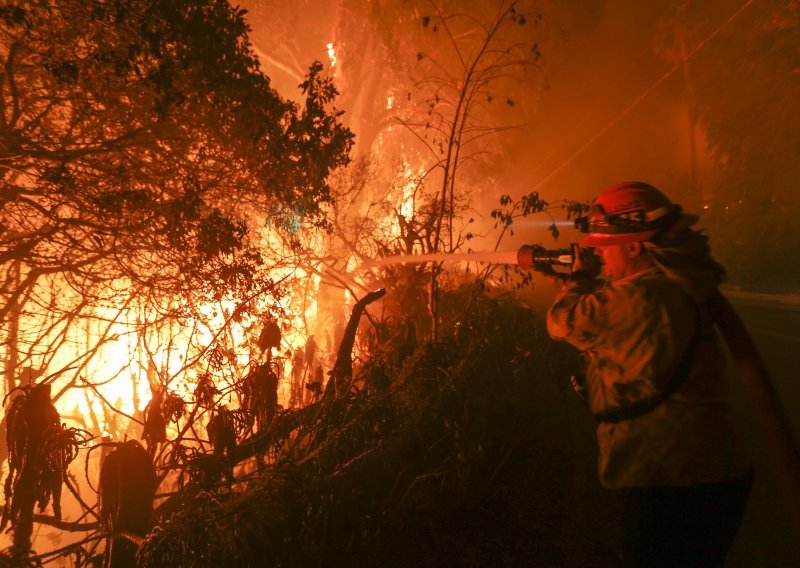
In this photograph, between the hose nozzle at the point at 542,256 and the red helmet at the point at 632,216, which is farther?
the hose nozzle at the point at 542,256

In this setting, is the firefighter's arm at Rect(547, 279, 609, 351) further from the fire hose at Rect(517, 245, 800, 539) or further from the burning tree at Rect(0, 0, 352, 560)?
the burning tree at Rect(0, 0, 352, 560)

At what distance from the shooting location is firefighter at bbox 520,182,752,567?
1511 millimetres

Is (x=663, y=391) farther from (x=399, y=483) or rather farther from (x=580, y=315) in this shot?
(x=399, y=483)

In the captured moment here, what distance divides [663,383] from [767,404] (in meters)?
0.32

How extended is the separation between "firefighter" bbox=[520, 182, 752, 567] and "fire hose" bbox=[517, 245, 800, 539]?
0.20 ft

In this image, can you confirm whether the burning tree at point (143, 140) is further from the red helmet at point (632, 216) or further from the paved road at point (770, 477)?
the paved road at point (770, 477)

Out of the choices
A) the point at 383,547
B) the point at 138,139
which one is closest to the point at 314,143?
the point at 138,139

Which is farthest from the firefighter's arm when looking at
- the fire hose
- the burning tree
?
the burning tree

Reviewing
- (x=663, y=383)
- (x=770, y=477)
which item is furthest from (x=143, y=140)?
(x=770, y=477)

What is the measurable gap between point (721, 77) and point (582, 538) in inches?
826

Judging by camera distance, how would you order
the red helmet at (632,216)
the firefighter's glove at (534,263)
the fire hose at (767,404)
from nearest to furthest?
the fire hose at (767,404) < the red helmet at (632,216) < the firefighter's glove at (534,263)

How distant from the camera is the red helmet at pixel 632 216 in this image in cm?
163

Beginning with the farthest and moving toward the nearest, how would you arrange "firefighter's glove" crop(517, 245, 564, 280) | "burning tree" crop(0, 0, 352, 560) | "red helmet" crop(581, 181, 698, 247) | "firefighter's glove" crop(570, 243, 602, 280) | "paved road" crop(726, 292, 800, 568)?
"burning tree" crop(0, 0, 352, 560), "paved road" crop(726, 292, 800, 568), "firefighter's glove" crop(517, 245, 564, 280), "firefighter's glove" crop(570, 243, 602, 280), "red helmet" crop(581, 181, 698, 247)

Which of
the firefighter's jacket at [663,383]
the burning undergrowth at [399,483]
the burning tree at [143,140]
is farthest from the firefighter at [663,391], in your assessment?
the burning tree at [143,140]
